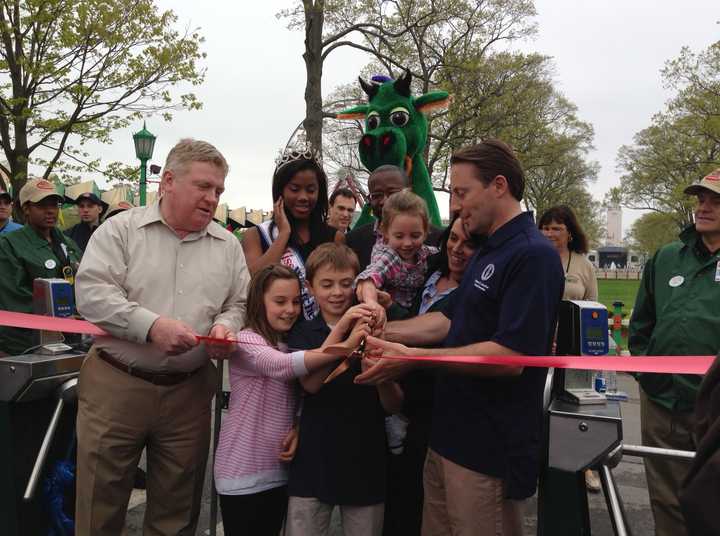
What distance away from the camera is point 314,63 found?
1281 cm

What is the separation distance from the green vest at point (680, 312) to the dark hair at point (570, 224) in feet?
5.12

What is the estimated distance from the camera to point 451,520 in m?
2.06

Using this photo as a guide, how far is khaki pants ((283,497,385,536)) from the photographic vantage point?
2.22 meters

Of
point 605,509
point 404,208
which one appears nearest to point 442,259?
point 404,208

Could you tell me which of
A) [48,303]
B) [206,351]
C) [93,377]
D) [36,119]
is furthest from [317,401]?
[36,119]

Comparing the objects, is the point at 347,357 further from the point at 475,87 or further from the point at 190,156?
the point at 475,87

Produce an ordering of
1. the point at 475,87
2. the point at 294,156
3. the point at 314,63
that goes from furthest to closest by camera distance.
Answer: the point at 475,87 < the point at 314,63 < the point at 294,156

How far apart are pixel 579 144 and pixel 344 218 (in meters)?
29.4

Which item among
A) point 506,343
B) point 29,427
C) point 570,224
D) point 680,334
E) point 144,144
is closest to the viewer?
point 506,343

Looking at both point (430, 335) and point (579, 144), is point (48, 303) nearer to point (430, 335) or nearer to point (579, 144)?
point (430, 335)

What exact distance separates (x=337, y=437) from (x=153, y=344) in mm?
832

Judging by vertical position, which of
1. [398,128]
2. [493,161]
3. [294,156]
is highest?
[398,128]

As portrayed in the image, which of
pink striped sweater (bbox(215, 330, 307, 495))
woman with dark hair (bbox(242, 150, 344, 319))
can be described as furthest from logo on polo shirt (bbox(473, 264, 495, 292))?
woman with dark hair (bbox(242, 150, 344, 319))

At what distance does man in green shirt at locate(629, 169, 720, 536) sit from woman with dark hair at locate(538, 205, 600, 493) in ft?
4.92
